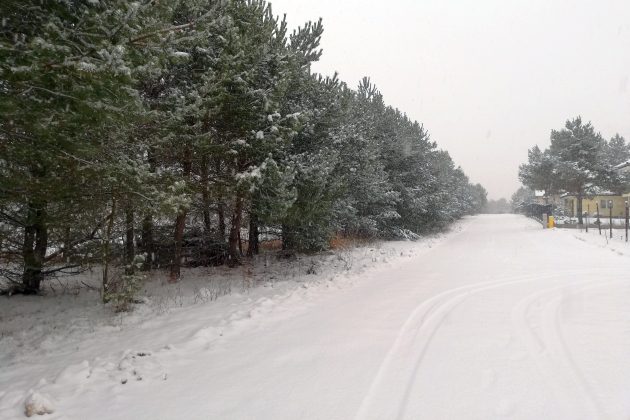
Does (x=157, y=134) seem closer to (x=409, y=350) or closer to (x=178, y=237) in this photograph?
(x=178, y=237)

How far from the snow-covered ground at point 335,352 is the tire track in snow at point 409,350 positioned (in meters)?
0.03

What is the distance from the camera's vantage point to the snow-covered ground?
3.50 m

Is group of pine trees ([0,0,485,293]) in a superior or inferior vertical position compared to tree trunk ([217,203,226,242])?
superior

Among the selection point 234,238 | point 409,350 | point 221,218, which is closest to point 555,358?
point 409,350

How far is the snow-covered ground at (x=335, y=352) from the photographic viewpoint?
138 inches

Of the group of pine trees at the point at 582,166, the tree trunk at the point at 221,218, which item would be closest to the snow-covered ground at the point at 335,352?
the tree trunk at the point at 221,218

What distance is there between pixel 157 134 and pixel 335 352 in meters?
5.67

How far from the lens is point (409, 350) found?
4.66 meters

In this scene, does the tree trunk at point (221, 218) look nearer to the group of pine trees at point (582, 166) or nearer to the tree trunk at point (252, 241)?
the tree trunk at point (252, 241)

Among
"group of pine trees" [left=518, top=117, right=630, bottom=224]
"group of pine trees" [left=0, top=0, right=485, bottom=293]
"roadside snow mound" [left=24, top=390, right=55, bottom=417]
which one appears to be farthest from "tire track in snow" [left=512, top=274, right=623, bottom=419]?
"group of pine trees" [left=518, top=117, right=630, bottom=224]

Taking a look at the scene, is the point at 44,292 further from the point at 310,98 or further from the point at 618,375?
the point at 618,375

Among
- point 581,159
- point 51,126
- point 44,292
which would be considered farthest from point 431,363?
point 581,159

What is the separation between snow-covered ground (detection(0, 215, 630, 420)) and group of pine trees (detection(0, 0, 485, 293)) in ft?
5.07

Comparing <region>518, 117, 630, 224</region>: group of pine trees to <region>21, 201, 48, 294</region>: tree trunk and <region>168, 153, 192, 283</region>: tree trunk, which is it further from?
<region>21, 201, 48, 294</region>: tree trunk
